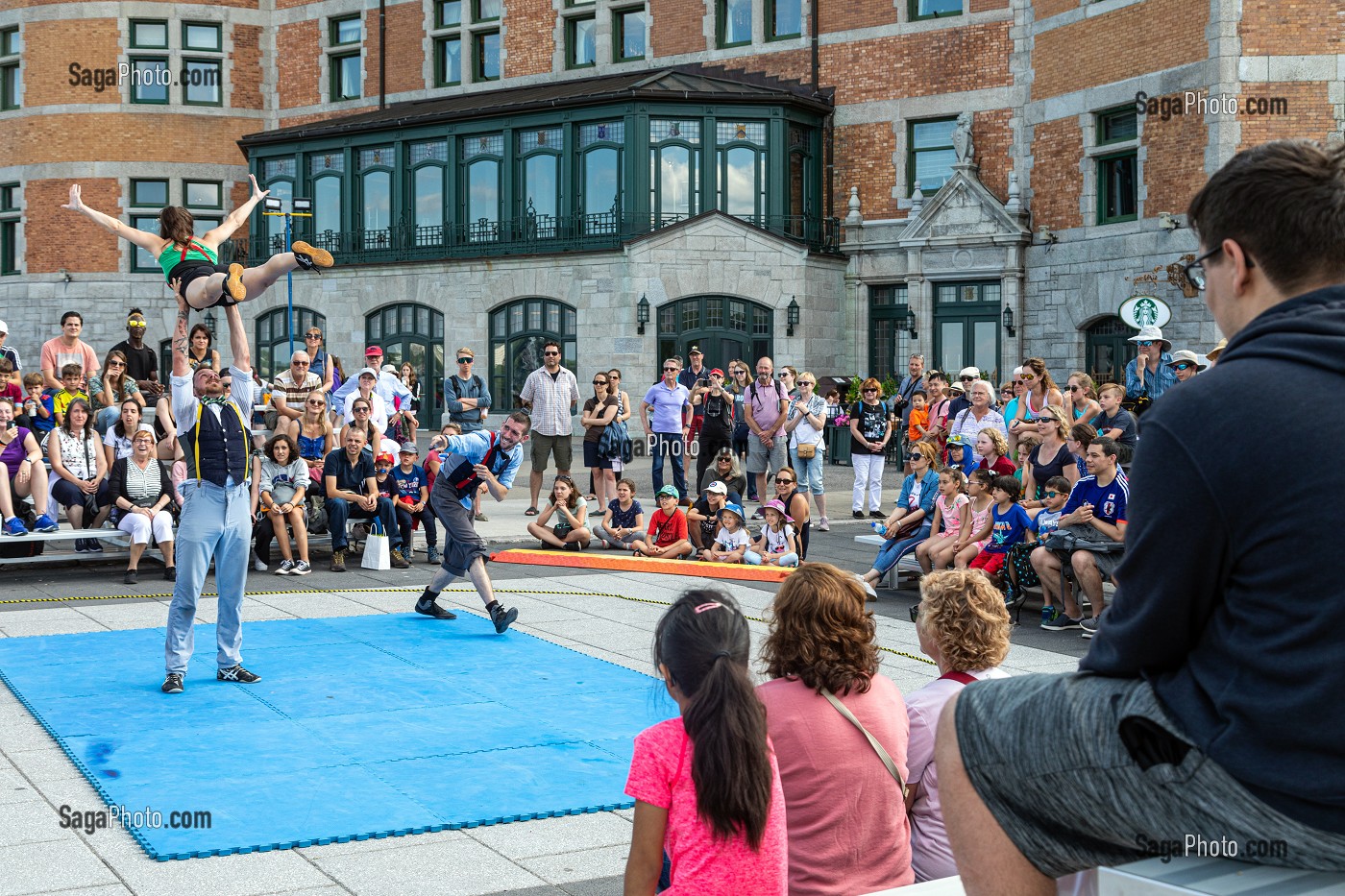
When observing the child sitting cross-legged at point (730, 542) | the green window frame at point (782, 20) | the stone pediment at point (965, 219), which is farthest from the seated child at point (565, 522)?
the green window frame at point (782, 20)

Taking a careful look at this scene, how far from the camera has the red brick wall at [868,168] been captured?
28.1 meters

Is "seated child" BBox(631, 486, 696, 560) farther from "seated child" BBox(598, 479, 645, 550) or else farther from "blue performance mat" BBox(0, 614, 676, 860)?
"blue performance mat" BBox(0, 614, 676, 860)

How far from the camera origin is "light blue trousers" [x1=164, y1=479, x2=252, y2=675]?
27.8ft

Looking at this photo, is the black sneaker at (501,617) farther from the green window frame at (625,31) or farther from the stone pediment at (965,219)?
the green window frame at (625,31)

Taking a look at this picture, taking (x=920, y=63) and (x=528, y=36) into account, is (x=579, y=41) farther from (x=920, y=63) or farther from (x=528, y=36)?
(x=920, y=63)

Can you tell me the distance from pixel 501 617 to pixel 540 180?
65.2 feet

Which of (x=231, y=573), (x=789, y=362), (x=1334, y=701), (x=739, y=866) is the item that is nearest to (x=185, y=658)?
(x=231, y=573)

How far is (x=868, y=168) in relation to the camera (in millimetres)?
28453

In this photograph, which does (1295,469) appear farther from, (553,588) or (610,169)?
(610,169)

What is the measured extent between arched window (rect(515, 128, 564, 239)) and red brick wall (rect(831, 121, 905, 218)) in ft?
19.4

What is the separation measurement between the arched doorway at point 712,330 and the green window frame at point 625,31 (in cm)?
696

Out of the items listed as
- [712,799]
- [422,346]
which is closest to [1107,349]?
[422,346]

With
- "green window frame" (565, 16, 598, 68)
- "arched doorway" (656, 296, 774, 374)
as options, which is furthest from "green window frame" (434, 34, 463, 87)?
"arched doorway" (656, 296, 774, 374)

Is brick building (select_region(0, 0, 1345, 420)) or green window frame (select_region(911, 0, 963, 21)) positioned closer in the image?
brick building (select_region(0, 0, 1345, 420))
